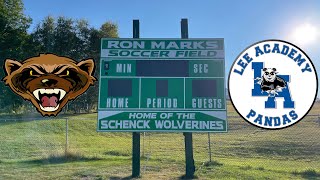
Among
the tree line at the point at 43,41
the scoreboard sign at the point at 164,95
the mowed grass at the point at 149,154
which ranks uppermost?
the tree line at the point at 43,41

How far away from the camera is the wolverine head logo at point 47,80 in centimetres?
905

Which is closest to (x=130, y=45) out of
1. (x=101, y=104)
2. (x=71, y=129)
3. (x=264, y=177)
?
(x=101, y=104)

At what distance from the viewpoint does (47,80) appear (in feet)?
29.7

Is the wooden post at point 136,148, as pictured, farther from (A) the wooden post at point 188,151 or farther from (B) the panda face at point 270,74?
(B) the panda face at point 270,74

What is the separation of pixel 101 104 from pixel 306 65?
14.6ft

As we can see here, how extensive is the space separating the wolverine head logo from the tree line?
1251 cm

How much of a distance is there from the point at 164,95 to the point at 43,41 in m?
18.6

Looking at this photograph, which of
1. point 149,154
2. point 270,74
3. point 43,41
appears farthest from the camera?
point 43,41

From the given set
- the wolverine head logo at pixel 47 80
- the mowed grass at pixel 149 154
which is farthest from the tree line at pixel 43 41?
the wolverine head logo at pixel 47 80

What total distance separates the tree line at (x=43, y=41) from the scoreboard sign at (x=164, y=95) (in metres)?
13.4

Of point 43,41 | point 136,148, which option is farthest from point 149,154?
point 43,41

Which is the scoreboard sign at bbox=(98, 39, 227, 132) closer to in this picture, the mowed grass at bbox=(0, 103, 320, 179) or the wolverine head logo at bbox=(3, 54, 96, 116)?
the wolverine head logo at bbox=(3, 54, 96, 116)

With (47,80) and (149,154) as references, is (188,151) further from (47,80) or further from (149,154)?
(149,154)

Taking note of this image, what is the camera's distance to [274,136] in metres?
21.5
